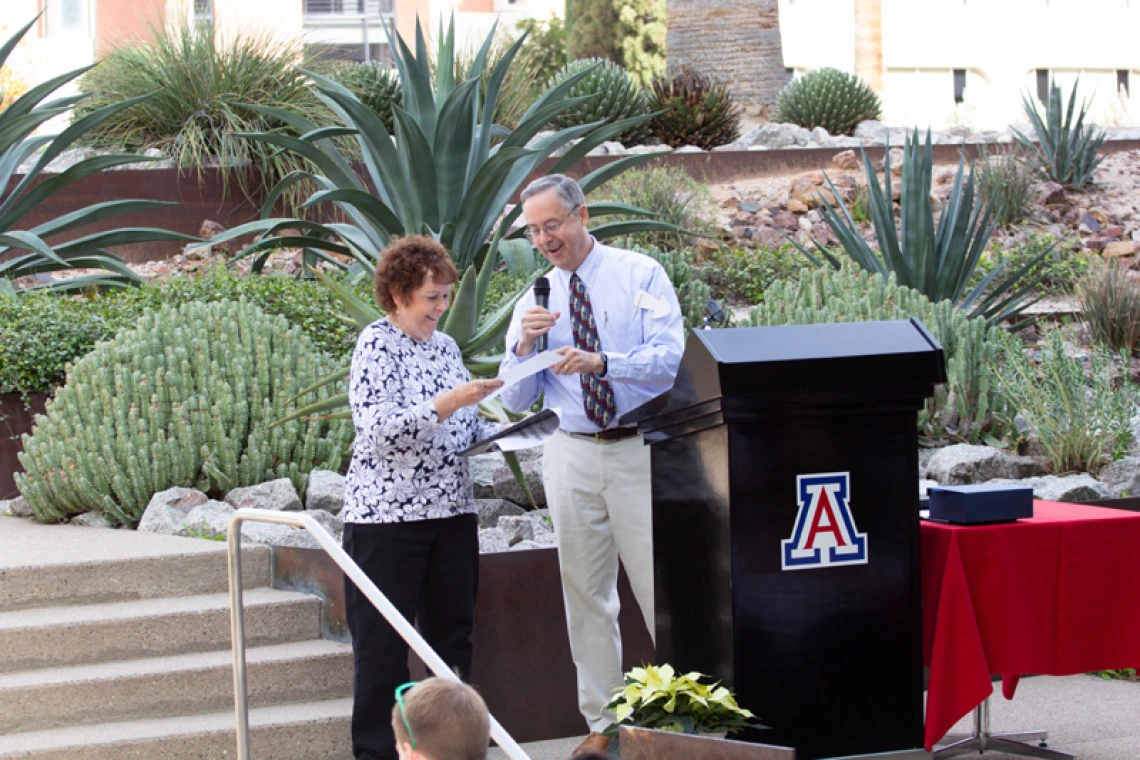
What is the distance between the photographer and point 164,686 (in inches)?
185

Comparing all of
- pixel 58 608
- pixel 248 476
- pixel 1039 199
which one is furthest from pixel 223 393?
pixel 1039 199

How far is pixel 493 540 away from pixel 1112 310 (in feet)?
18.3

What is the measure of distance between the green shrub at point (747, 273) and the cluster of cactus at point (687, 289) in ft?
4.18

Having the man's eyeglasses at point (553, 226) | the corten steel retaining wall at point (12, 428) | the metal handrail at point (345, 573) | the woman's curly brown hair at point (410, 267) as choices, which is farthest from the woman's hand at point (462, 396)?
the corten steel retaining wall at point (12, 428)

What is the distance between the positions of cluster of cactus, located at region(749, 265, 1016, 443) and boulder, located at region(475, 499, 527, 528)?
1715 mm

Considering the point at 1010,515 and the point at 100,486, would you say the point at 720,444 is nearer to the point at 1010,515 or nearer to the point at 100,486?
the point at 1010,515

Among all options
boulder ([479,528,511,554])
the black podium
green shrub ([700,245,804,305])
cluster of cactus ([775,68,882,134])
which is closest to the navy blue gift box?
the black podium

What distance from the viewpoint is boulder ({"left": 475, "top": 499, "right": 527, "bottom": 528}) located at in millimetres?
6215

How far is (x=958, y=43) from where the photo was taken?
3284 cm

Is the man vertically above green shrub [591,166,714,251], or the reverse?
green shrub [591,166,714,251]

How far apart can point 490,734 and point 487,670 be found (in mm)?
2436

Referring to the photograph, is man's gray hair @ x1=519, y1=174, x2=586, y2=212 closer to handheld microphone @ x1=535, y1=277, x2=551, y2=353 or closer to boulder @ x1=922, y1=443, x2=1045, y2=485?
handheld microphone @ x1=535, y1=277, x2=551, y2=353

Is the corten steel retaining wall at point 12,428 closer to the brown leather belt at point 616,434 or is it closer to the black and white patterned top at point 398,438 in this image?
the black and white patterned top at point 398,438

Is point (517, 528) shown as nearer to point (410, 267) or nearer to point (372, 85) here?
point (410, 267)
